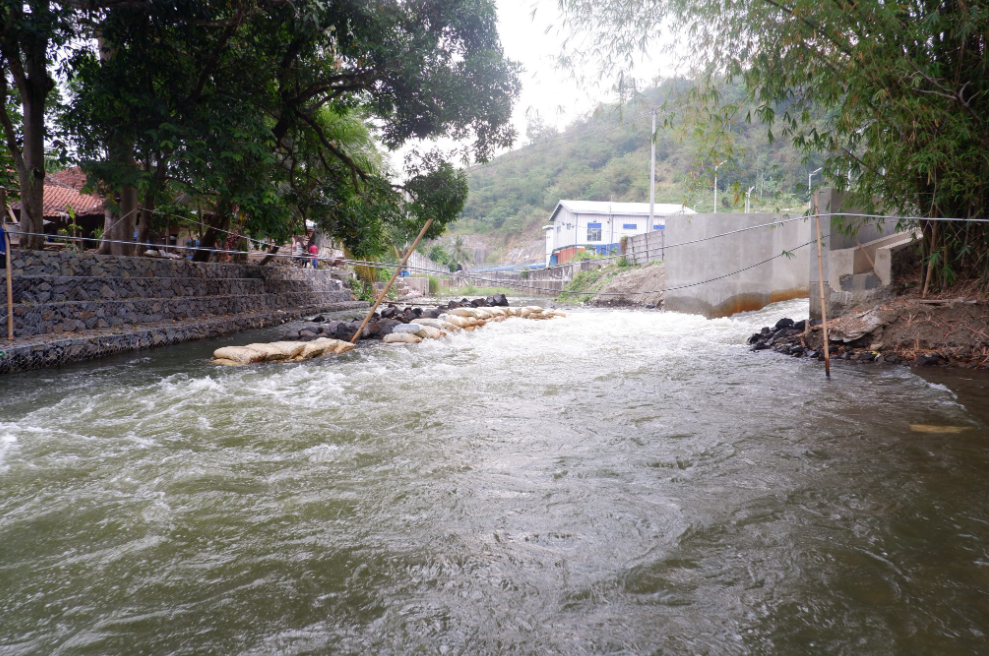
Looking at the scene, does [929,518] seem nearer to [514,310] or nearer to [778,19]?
[778,19]

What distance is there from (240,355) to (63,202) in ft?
32.2

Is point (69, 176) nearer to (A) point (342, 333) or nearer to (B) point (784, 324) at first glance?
(A) point (342, 333)

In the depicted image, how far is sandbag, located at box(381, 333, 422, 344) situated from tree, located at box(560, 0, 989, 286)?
4.56 m

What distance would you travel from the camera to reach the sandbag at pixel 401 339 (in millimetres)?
7719

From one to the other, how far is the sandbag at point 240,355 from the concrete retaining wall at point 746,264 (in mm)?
8172

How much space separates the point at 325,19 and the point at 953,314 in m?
8.14

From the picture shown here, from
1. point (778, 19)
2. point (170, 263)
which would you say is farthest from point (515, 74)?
point (170, 263)

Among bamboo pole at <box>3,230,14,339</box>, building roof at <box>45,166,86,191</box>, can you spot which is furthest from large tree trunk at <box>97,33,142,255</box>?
building roof at <box>45,166,86,191</box>

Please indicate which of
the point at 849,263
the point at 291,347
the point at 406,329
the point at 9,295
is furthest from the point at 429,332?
the point at 849,263

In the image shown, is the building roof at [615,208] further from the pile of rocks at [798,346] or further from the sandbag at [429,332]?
the pile of rocks at [798,346]

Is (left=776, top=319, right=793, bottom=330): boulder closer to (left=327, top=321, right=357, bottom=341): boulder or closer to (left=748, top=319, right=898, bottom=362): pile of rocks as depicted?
(left=748, top=319, right=898, bottom=362): pile of rocks

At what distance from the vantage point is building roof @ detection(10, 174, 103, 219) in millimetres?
11641

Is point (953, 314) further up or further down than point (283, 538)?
further up

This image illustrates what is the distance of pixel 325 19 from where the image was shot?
7.07 metres
